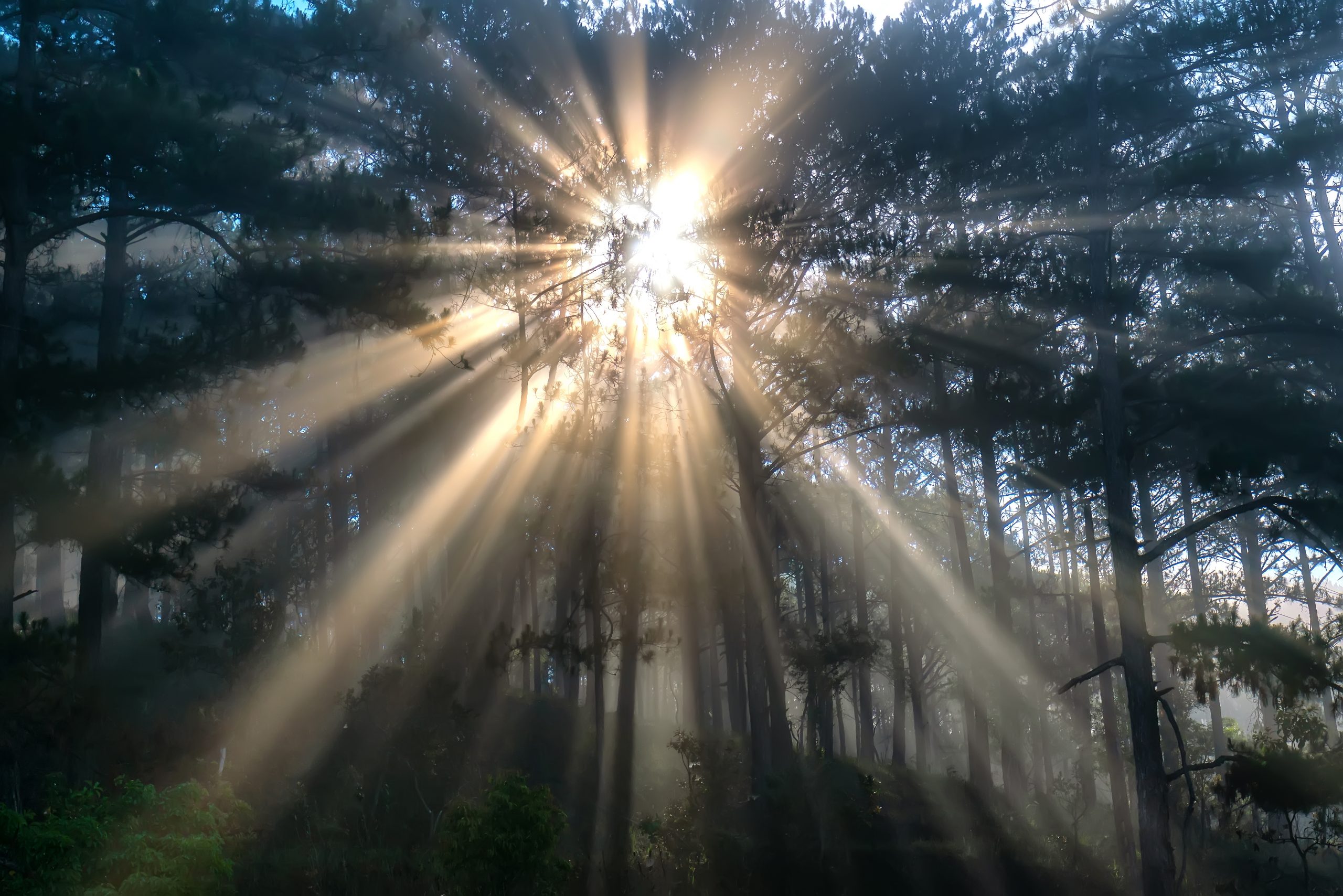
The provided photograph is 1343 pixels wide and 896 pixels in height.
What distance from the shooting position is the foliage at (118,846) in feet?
19.1

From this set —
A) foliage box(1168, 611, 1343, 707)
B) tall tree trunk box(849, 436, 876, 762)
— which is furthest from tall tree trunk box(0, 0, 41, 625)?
tall tree trunk box(849, 436, 876, 762)

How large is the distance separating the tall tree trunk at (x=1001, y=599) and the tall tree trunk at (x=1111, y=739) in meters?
1.86

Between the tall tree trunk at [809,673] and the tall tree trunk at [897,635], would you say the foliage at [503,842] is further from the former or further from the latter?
the tall tree trunk at [897,635]

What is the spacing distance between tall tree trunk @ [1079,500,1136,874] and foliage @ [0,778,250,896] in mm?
14952

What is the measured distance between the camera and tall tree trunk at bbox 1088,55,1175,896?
1263cm

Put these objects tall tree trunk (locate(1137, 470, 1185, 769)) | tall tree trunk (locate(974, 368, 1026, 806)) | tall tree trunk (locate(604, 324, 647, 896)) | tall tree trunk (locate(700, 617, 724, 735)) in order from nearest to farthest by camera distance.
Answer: tall tree trunk (locate(604, 324, 647, 896)), tall tree trunk (locate(974, 368, 1026, 806)), tall tree trunk (locate(1137, 470, 1185, 769)), tall tree trunk (locate(700, 617, 724, 735))

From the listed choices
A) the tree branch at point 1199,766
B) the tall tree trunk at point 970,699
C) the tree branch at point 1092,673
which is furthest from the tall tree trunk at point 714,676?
the tree branch at point 1199,766

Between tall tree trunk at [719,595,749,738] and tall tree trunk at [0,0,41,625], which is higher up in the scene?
tall tree trunk at [0,0,41,625]

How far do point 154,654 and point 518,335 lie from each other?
49.9 ft

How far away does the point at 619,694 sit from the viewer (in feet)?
68.0

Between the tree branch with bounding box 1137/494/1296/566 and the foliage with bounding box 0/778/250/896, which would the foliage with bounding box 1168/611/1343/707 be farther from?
the foliage with bounding box 0/778/250/896

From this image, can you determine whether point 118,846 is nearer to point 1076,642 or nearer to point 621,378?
point 621,378

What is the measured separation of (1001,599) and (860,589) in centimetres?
653

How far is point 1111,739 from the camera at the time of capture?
70.3 ft
